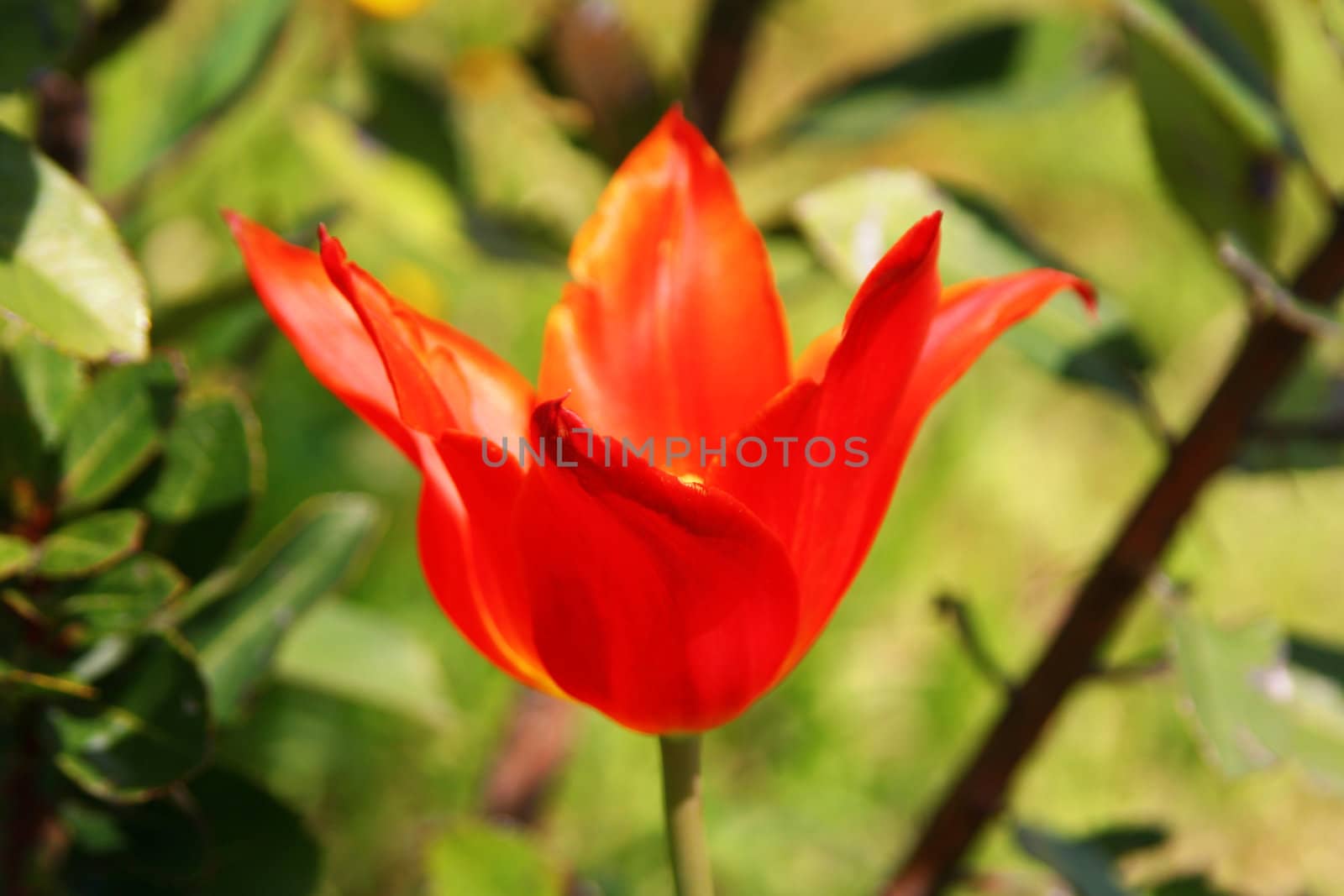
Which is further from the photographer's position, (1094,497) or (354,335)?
(1094,497)

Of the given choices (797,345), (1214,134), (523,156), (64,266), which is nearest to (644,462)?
Answer: (64,266)

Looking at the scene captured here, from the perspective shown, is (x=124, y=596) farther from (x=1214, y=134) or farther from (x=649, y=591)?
(x=1214, y=134)

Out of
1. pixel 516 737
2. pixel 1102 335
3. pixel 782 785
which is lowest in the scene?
pixel 782 785

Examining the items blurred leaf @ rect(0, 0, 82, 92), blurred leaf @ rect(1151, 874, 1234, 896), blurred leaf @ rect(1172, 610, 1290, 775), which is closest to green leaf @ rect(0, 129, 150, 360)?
blurred leaf @ rect(0, 0, 82, 92)

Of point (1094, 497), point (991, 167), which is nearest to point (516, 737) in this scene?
point (1094, 497)

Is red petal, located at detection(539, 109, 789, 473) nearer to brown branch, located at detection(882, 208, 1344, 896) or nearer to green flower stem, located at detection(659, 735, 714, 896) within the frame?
green flower stem, located at detection(659, 735, 714, 896)

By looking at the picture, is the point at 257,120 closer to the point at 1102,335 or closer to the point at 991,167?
the point at 1102,335
